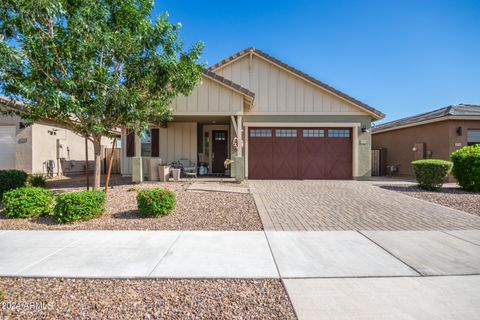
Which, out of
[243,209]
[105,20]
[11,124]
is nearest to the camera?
[105,20]

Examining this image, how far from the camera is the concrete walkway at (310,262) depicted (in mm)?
2580

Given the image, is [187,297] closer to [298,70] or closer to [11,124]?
[298,70]

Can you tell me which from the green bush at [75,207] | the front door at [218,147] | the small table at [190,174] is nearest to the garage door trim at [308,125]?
the front door at [218,147]

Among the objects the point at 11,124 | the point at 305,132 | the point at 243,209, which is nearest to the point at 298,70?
the point at 305,132

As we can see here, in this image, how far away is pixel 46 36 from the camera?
17.8 ft

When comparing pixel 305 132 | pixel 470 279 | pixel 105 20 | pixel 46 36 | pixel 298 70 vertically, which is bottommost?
pixel 470 279

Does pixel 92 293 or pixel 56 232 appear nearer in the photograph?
pixel 92 293

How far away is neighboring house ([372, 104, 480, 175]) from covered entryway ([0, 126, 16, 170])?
894 inches

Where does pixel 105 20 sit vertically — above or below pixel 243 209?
above

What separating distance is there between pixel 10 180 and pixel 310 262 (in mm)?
9122

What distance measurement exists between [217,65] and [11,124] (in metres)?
11.1

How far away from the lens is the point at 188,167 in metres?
12.7

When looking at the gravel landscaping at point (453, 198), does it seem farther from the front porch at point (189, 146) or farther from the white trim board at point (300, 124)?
the front porch at point (189, 146)

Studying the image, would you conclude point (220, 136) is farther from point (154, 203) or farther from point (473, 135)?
point (473, 135)
